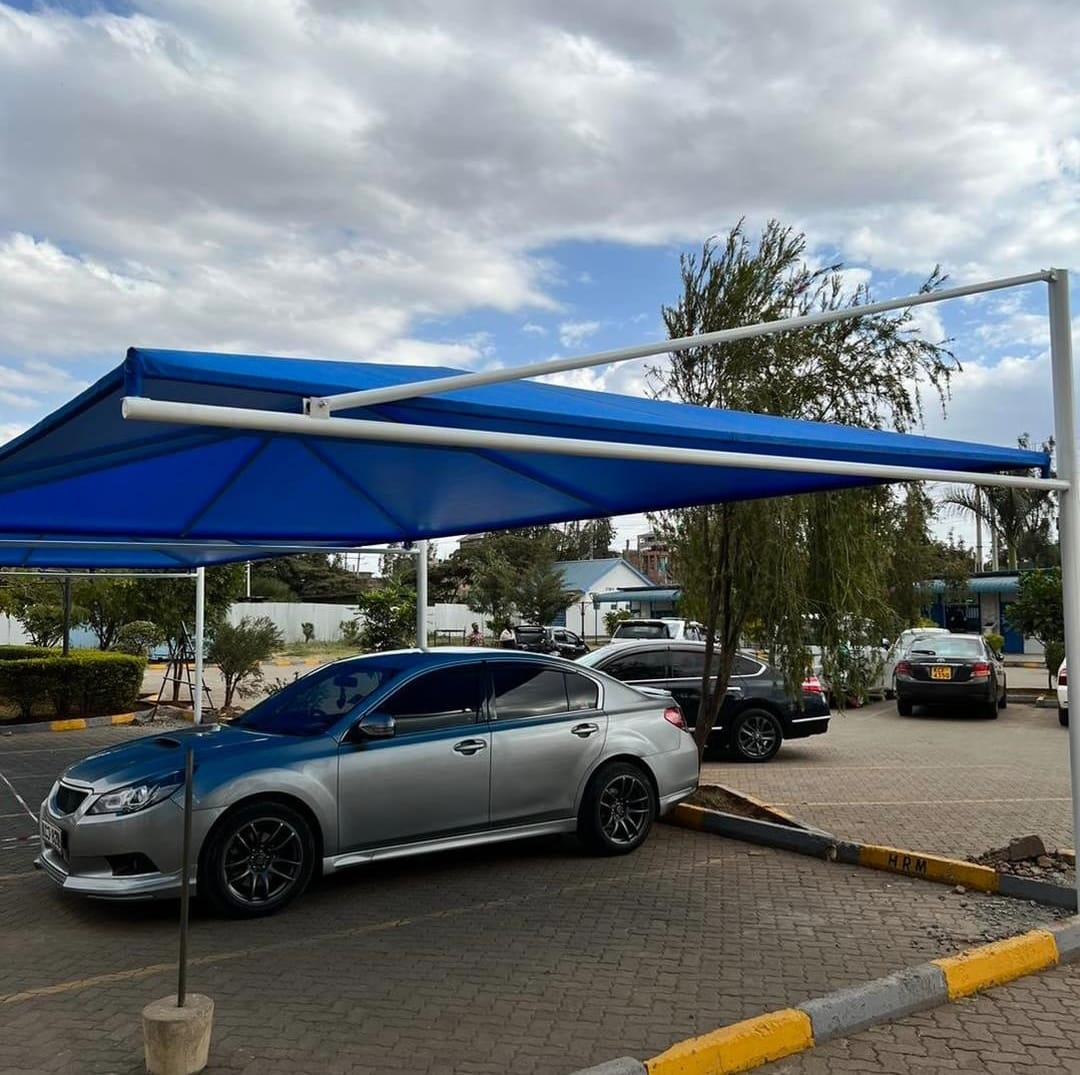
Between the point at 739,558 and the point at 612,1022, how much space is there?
5148 mm

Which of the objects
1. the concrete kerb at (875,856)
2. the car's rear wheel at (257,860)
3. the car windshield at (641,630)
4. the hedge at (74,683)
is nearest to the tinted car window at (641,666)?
the concrete kerb at (875,856)

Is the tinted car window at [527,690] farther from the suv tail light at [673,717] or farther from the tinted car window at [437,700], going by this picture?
the suv tail light at [673,717]

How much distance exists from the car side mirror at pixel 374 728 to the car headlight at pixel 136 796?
43.7 inches

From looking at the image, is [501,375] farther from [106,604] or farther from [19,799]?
[106,604]

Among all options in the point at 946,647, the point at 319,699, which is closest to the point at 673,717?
the point at 319,699

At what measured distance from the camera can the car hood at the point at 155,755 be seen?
6215mm

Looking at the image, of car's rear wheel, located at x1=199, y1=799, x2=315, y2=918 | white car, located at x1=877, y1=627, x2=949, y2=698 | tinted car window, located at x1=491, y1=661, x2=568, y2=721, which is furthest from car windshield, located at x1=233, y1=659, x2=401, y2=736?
white car, located at x1=877, y1=627, x2=949, y2=698

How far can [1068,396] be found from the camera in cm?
622

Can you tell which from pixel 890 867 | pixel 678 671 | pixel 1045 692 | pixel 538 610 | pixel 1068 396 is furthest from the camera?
pixel 538 610

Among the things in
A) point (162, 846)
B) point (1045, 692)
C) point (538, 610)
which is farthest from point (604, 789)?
point (538, 610)

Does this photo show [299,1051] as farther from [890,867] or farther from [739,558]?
[739,558]

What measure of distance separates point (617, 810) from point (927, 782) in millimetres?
5264

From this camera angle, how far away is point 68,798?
6.36m

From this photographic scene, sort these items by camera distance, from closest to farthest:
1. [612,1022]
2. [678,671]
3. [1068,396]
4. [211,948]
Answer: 1. [612,1022]
2. [211,948]
3. [1068,396]
4. [678,671]
